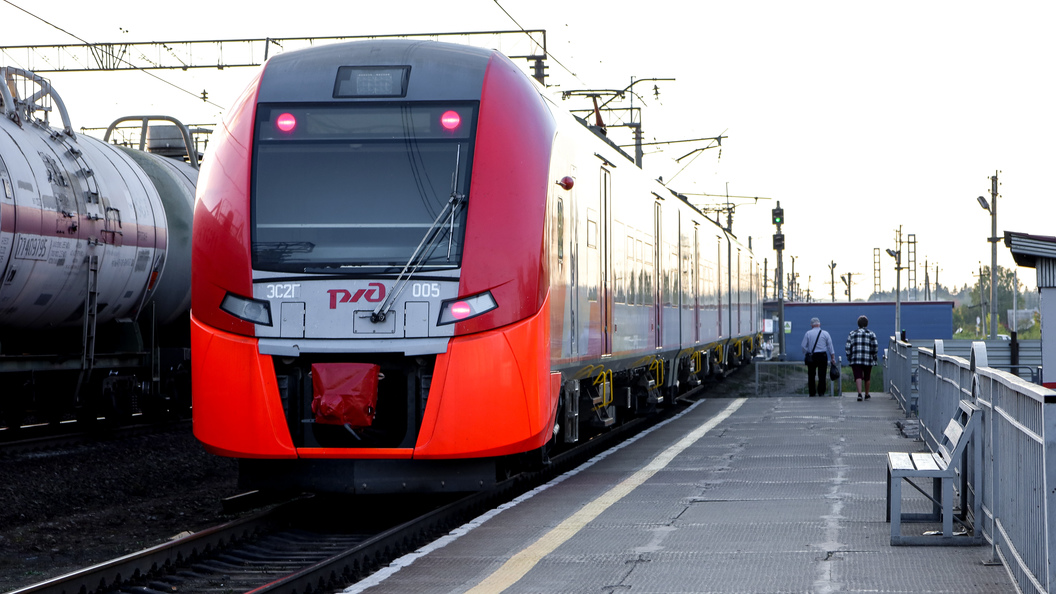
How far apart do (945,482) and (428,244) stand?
352 centimetres

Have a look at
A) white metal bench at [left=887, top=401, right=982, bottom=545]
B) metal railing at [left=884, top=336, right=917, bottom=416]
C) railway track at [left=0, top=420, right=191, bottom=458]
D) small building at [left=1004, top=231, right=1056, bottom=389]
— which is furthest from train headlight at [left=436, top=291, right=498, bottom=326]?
small building at [left=1004, top=231, right=1056, bottom=389]

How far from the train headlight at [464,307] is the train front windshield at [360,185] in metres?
0.27

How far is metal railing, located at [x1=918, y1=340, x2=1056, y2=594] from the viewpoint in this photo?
4.53 metres

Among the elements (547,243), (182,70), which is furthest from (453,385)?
(182,70)

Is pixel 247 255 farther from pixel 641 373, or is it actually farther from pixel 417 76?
pixel 641 373

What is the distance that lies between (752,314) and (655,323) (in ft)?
71.4

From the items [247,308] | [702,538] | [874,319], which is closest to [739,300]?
[247,308]

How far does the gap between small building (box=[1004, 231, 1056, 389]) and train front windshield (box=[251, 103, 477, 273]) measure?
1296 cm

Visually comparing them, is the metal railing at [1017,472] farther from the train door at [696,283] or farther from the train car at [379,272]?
the train door at [696,283]

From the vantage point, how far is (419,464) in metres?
8.15

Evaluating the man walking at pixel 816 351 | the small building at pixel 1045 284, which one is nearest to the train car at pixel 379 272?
the small building at pixel 1045 284

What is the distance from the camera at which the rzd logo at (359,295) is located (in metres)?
8.00

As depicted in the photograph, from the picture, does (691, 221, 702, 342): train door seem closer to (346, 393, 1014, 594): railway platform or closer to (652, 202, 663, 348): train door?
(652, 202, 663, 348): train door

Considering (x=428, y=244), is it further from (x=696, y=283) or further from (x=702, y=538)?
(x=696, y=283)
